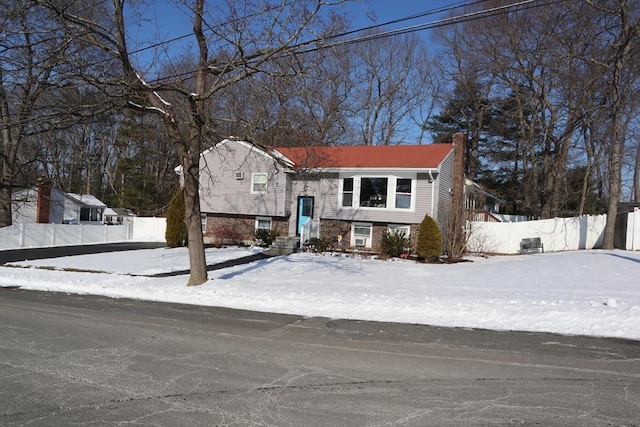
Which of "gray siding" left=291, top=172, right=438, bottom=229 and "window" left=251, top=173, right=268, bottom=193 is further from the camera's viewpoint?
"window" left=251, top=173, right=268, bottom=193

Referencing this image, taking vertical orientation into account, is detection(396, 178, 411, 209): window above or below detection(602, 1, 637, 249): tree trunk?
below

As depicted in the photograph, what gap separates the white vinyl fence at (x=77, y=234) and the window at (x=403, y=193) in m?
17.9

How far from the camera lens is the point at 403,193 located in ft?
77.3

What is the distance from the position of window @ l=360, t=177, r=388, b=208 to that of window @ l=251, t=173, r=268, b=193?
5.19 m

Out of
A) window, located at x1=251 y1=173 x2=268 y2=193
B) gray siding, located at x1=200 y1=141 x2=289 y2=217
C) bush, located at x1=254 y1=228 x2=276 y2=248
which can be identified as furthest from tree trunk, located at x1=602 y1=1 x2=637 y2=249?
window, located at x1=251 y1=173 x2=268 y2=193

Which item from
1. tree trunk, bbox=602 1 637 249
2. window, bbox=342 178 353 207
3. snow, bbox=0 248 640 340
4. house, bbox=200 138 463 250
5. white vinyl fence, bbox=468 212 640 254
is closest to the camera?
snow, bbox=0 248 640 340

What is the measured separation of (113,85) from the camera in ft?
38.7

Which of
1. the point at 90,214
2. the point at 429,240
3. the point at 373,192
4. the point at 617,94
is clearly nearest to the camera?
the point at 429,240

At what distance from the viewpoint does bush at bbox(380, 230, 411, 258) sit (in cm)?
2162

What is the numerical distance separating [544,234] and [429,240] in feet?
28.1

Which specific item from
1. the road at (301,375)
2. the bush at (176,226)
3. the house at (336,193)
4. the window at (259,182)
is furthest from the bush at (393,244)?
the road at (301,375)

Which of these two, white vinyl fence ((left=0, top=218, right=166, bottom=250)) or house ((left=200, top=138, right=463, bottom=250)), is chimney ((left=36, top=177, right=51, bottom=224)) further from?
house ((left=200, top=138, right=463, bottom=250))

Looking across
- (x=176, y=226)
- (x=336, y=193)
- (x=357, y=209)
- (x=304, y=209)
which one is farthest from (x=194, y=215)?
(x=304, y=209)

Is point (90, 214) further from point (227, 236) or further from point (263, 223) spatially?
point (263, 223)
